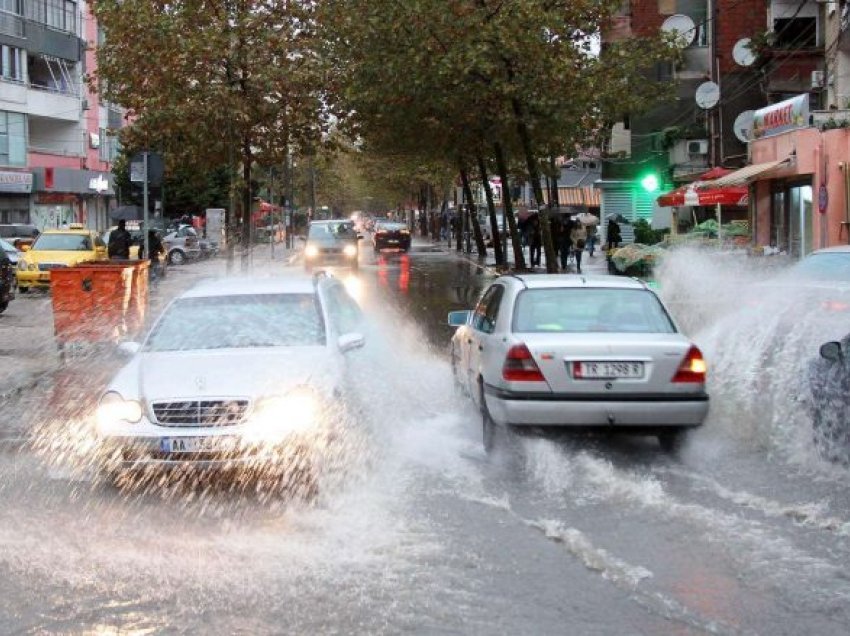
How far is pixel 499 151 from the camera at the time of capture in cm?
3098

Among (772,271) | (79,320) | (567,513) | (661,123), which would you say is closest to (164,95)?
(79,320)

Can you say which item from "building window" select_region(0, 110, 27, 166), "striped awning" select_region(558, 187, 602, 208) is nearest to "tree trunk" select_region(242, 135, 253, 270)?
"building window" select_region(0, 110, 27, 166)

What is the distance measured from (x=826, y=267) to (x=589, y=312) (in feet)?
12.5

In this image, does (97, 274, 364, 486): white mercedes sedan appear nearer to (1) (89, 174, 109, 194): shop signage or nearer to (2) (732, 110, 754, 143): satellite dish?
(2) (732, 110, 754, 143): satellite dish

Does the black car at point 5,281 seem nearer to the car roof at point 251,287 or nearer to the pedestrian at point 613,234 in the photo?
the car roof at point 251,287

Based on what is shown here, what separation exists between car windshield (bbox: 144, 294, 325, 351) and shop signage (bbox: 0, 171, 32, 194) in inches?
1697

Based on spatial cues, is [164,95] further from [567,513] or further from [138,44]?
[567,513]

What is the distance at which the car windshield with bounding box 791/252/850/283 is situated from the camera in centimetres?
1127

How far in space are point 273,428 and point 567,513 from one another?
1918 millimetres

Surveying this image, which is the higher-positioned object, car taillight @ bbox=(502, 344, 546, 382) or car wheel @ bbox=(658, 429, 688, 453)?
car taillight @ bbox=(502, 344, 546, 382)

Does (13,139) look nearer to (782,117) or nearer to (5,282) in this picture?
(5,282)

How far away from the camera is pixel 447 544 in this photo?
633 centimetres

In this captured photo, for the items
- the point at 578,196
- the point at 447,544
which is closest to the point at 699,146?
the point at 578,196

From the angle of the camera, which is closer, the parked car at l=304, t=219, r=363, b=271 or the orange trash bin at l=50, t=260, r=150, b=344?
the orange trash bin at l=50, t=260, r=150, b=344
